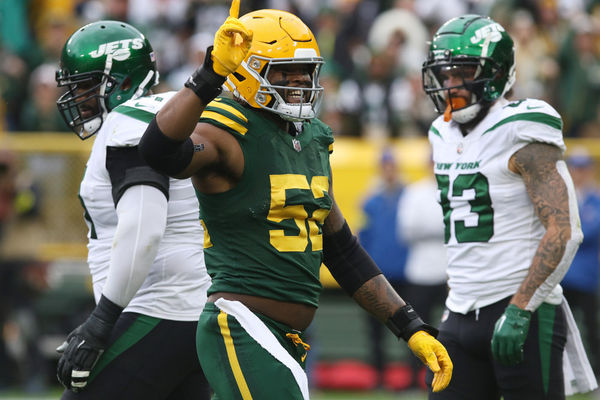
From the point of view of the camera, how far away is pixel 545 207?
4.33 meters

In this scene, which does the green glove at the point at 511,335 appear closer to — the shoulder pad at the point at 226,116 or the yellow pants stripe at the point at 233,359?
the yellow pants stripe at the point at 233,359

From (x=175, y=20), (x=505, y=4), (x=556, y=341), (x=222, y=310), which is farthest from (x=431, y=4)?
(x=222, y=310)

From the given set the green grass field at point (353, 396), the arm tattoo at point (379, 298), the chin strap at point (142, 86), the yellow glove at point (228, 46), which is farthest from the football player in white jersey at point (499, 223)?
the green grass field at point (353, 396)

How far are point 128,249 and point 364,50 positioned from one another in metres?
8.17

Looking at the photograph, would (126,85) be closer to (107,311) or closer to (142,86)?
(142,86)

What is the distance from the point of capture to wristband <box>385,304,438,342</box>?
13.4ft

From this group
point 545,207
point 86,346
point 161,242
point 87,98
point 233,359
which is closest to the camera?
point 233,359

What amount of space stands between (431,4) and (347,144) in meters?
2.28

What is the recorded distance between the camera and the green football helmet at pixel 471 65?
15.3 feet

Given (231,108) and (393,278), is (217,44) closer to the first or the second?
(231,108)

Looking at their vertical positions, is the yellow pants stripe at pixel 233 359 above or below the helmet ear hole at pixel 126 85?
below

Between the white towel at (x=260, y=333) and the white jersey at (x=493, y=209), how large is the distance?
3.77 feet

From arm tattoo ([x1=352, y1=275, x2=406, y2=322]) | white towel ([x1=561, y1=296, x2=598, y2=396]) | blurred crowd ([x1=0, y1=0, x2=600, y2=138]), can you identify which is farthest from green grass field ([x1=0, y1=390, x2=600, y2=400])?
arm tattoo ([x1=352, y1=275, x2=406, y2=322])

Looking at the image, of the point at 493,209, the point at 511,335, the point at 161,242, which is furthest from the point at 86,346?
the point at 493,209
